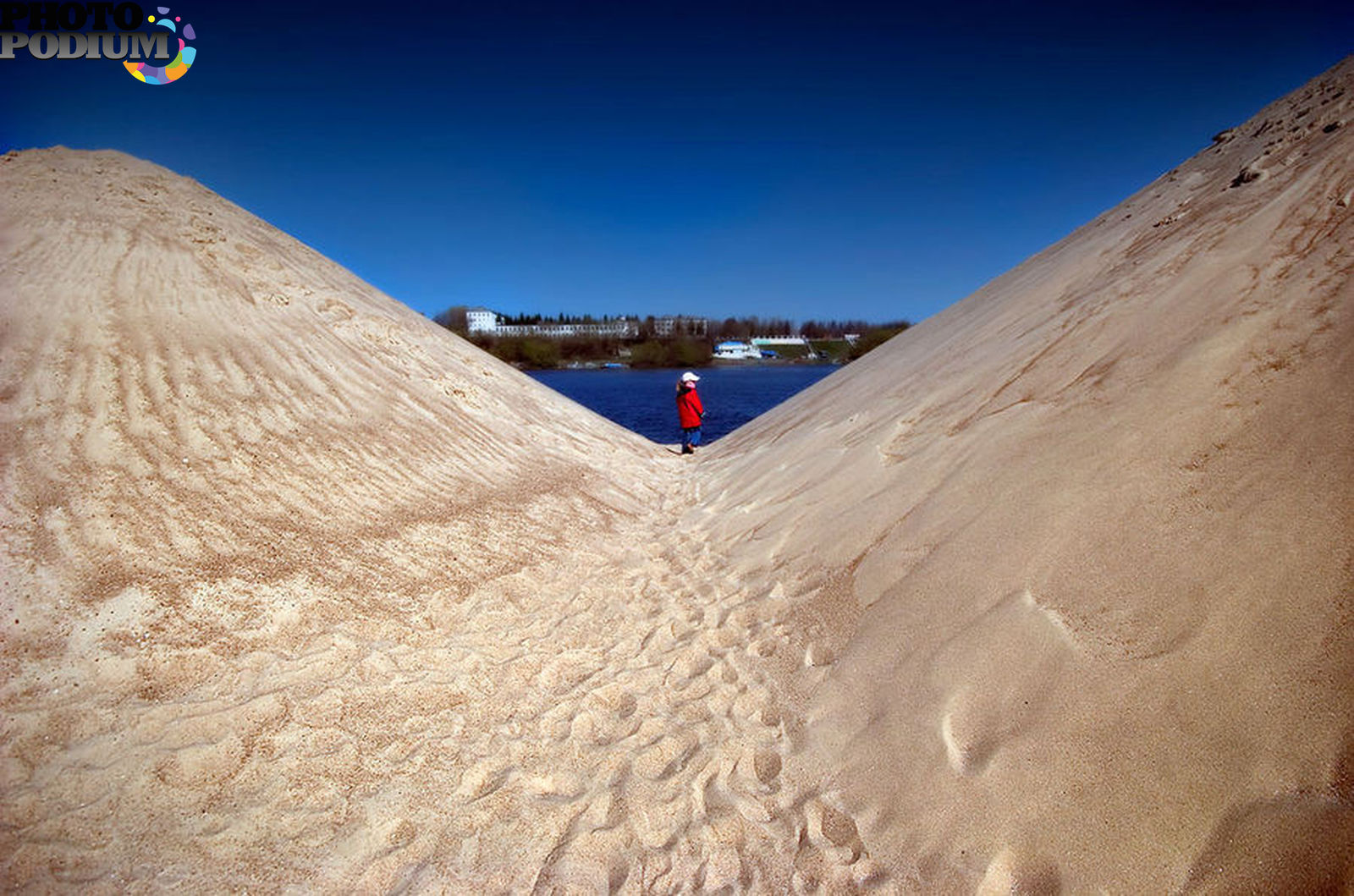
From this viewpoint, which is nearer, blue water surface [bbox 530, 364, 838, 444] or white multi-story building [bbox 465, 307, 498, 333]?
blue water surface [bbox 530, 364, 838, 444]

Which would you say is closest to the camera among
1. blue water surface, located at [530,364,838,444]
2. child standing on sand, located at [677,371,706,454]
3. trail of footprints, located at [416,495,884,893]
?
trail of footprints, located at [416,495,884,893]

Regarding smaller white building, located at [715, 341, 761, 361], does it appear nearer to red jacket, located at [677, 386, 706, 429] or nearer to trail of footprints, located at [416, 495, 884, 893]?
red jacket, located at [677, 386, 706, 429]

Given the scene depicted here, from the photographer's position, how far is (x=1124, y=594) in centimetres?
246

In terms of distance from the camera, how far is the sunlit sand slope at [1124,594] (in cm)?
185

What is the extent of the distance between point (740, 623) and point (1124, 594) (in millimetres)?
2047

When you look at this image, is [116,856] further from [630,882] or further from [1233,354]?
[1233,354]

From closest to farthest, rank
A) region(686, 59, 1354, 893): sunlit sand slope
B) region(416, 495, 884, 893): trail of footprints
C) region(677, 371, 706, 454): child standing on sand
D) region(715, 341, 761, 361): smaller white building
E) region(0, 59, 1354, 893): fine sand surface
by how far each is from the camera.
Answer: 1. region(686, 59, 1354, 893): sunlit sand slope
2. region(0, 59, 1354, 893): fine sand surface
3. region(416, 495, 884, 893): trail of footprints
4. region(677, 371, 706, 454): child standing on sand
5. region(715, 341, 761, 361): smaller white building

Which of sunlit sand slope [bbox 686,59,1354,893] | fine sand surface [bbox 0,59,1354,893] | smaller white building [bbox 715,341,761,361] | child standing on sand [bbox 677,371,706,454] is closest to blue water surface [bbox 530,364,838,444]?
child standing on sand [bbox 677,371,706,454]

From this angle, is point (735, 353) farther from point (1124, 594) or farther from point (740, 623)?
point (1124, 594)

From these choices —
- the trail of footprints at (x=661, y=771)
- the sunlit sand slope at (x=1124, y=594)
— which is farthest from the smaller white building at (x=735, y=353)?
the trail of footprints at (x=661, y=771)

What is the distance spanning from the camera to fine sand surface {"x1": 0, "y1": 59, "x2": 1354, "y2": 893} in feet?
6.67

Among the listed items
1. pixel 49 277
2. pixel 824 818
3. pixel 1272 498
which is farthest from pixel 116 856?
pixel 49 277

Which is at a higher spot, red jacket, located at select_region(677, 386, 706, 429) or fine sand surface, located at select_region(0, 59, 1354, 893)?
red jacket, located at select_region(677, 386, 706, 429)

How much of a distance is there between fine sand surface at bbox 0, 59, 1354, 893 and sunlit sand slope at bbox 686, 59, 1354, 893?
16 millimetres
